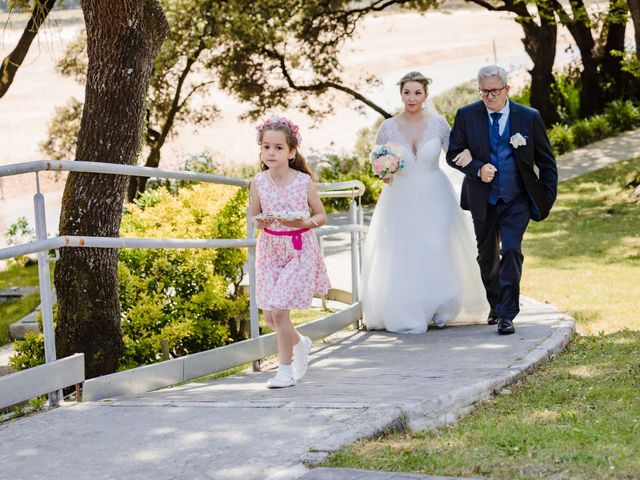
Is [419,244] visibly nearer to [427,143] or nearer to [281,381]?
[427,143]

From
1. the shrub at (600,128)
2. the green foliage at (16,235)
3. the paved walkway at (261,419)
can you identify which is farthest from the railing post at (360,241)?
the shrub at (600,128)

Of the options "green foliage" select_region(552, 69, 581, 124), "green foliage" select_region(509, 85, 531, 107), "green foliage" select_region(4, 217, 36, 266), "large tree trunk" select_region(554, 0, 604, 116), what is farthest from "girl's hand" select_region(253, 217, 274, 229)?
"green foliage" select_region(509, 85, 531, 107)

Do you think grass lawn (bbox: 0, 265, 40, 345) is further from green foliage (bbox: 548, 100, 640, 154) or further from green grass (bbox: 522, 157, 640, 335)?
green foliage (bbox: 548, 100, 640, 154)

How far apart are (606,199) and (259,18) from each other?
7049 millimetres

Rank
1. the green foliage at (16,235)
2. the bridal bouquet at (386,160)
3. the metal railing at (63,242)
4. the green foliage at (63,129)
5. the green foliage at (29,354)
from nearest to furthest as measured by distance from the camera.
Answer: the metal railing at (63,242) < the green foliage at (29,354) < the bridal bouquet at (386,160) < the green foliage at (16,235) < the green foliage at (63,129)

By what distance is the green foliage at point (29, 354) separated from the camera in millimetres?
6758

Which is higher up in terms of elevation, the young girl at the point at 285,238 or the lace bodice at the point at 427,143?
the lace bodice at the point at 427,143

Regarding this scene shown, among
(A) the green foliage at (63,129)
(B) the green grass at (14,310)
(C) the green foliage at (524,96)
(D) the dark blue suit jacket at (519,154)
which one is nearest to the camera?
(D) the dark blue suit jacket at (519,154)

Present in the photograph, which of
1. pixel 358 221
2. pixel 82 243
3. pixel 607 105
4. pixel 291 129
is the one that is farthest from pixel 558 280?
pixel 607 105

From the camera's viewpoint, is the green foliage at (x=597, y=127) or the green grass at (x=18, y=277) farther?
the green foliage at (x=597, y=127)

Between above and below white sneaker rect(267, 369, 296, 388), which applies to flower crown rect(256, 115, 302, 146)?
above

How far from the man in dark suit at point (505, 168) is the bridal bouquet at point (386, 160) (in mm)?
572

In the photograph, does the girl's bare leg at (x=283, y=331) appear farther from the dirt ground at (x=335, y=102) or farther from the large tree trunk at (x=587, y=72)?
the large tree trunk at (x=587, y=72)

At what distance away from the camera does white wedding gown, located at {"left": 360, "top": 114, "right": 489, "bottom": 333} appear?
298 inches
